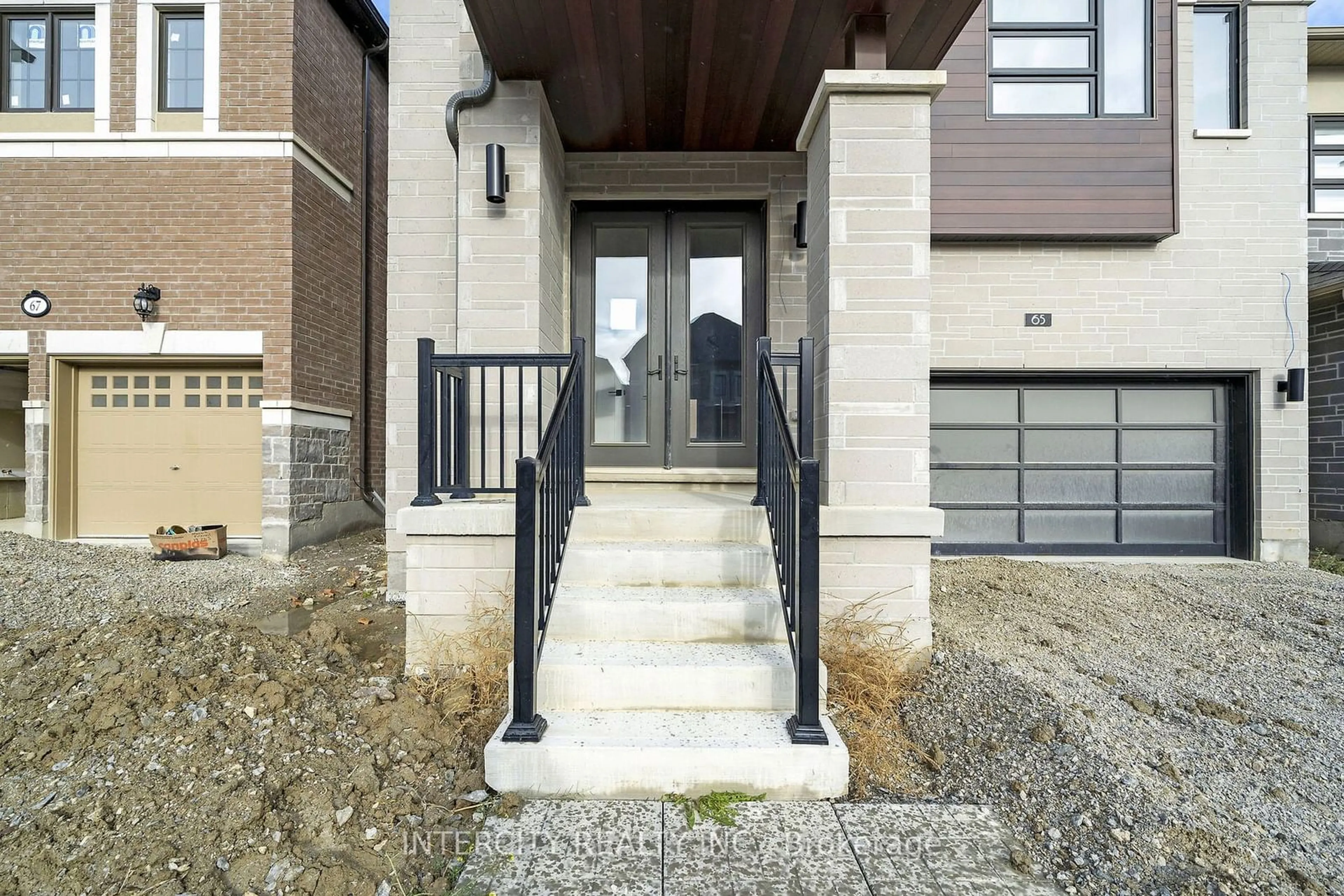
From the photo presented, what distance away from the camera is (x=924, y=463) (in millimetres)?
2840

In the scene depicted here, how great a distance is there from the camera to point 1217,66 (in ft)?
18.1

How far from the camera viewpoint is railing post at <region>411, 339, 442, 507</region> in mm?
2779

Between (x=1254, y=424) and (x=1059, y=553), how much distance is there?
198 cm

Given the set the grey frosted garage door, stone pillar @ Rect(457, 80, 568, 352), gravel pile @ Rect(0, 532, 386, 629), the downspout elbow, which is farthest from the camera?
the grey frosted garage door

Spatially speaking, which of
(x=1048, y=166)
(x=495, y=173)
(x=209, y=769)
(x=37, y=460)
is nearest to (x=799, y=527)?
(x=209, y=769)

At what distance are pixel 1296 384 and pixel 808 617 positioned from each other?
5822 mm

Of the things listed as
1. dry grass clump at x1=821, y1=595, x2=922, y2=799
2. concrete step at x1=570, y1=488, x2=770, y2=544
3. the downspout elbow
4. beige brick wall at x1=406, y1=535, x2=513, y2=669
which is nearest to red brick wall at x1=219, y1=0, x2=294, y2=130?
the downspout elbow

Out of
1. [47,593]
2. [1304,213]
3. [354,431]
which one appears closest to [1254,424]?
[1304,213]

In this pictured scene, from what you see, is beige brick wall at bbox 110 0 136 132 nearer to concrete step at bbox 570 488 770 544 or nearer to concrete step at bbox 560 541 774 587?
concrete step at bbox 570 488 770 544

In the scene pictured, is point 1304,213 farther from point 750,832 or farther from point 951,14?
point 750,832

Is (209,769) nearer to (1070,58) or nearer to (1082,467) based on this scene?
(1082,467)

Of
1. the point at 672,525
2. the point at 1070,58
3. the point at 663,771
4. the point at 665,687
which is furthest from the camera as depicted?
the point at 1070,58

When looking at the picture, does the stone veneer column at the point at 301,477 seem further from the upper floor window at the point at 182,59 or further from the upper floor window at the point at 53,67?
the upper floor window at the point at 53,67

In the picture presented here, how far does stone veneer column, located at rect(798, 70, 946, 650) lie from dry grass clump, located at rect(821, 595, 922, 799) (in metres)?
0.09
